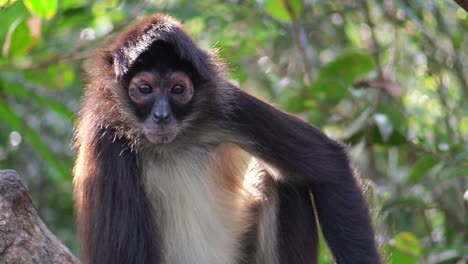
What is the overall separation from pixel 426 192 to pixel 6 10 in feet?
15.5

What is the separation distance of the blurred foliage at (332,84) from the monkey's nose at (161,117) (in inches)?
47.4

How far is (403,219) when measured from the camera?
7398 millimetres

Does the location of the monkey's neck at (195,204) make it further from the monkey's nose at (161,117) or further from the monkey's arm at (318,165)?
the monkey's nose at (161,117)

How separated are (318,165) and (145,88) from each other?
53.1 inches

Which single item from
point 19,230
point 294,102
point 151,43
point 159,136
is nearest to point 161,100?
point 159,136

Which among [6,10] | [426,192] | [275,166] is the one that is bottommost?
[426,192]

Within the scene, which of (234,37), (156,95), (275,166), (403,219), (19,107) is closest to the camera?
(156,95)

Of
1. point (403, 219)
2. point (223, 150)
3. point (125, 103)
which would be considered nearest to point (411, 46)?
point (403, 219)

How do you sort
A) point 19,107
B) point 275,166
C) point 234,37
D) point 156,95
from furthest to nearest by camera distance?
point 19,107, point 234,37, point 275,166, point 156,95

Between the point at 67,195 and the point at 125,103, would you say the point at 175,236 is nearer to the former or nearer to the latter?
the point at 125,103

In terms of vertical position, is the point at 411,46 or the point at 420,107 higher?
the point at 411,46

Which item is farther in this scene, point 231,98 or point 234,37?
point 234,37

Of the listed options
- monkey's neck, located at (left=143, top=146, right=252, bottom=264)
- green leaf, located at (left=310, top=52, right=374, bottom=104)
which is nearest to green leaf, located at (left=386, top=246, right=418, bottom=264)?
monkey's neck, located at (left=143, top=146, right=252, bottom=264)

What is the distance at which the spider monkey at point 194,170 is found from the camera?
17.7ft
